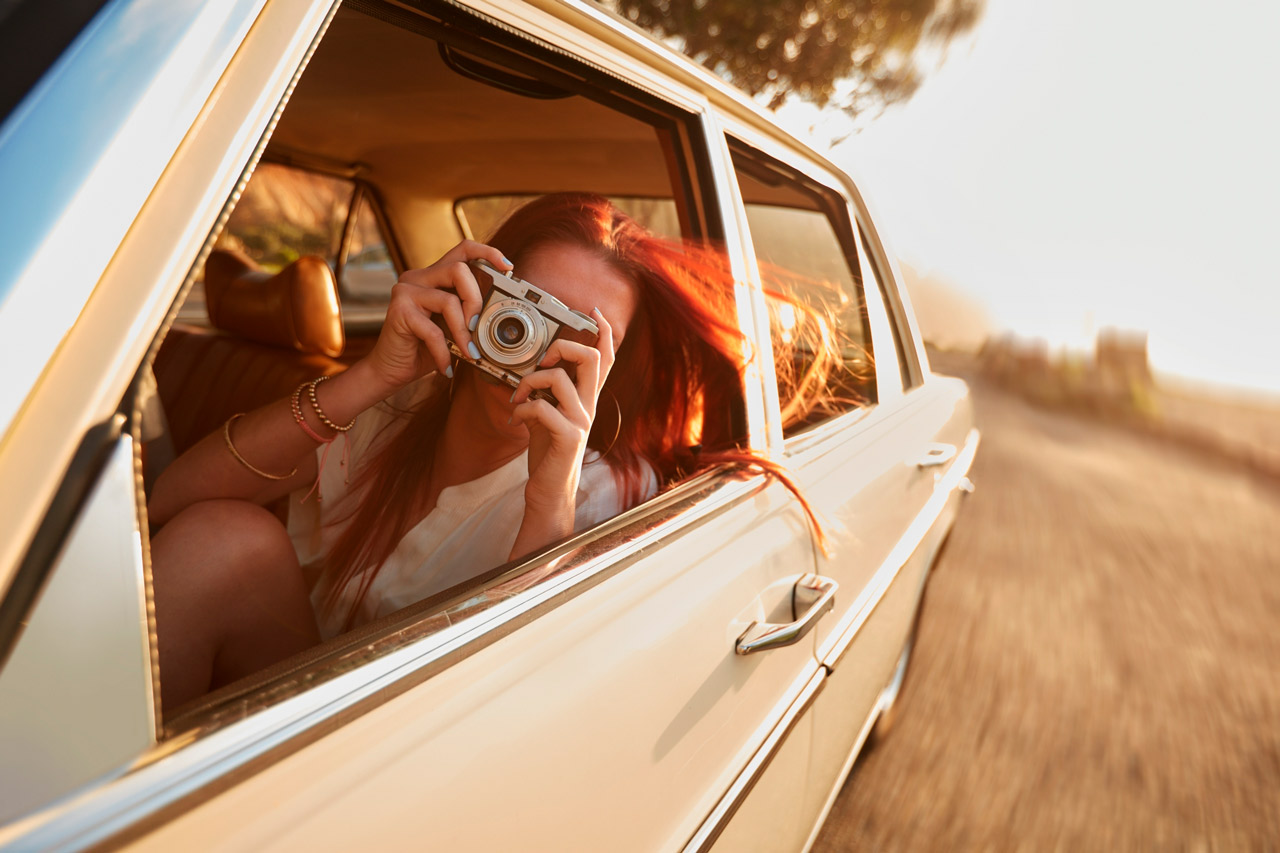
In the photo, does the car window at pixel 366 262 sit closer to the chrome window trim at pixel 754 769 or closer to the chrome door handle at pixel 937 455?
the chrome door handle at pixel 937 455

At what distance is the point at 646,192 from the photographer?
2496 millimetres

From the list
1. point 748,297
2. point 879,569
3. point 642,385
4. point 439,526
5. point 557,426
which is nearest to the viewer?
point 557,426

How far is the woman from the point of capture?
115 cm

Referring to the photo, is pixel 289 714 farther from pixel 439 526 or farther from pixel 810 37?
pixel 810 37

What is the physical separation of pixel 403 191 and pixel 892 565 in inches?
89.6

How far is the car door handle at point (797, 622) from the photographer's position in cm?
125

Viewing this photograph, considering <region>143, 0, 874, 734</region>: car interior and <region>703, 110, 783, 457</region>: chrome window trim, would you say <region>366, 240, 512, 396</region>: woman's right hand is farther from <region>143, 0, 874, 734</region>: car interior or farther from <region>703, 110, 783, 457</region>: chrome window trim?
<region>703, 110, 783, 457</region>: chrome window trim

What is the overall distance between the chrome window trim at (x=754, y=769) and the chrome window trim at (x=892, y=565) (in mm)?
77

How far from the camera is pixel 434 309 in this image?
1171 millimetres

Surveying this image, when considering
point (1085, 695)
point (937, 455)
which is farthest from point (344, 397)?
point (1085, 695)

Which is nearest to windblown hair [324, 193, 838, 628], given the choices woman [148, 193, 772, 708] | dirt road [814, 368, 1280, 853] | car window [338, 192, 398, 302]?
woman [148, 193, 772, 708]

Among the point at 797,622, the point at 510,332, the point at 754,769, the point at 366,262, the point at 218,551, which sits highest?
the point at 366,262

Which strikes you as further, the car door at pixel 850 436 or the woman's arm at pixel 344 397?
the car door at pixel 850 436

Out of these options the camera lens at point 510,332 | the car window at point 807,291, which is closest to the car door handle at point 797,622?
the car window at point 807,291
